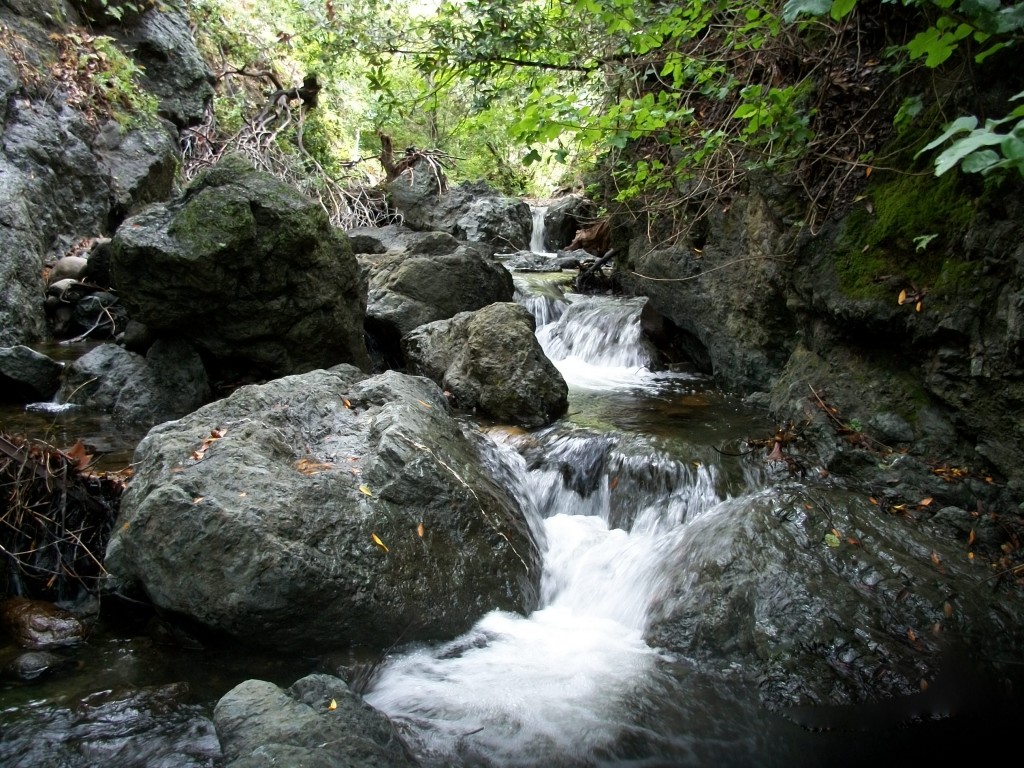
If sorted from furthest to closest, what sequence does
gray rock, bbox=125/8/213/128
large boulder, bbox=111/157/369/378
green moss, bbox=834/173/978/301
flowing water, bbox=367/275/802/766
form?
1. gray rock, bbox=125/8/213/128
2. large boulder, bbox=111/157/369/378
3. green moss, bbox=834/173/978/301
4. flowing water, bbox=367/275/802/766

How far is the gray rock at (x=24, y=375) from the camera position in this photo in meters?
6.38

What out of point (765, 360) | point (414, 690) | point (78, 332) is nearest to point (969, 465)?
point (765, 360)

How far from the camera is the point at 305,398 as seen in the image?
183 inches

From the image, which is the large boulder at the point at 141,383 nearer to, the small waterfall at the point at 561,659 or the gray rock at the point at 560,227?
the small waterfall at the point at 561,659

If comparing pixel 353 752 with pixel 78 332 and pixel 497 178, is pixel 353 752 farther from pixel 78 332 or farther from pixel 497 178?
pixel 497 178

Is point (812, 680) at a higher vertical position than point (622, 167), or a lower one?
lower

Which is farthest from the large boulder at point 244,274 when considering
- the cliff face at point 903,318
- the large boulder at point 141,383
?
the cliff face at point 903,318

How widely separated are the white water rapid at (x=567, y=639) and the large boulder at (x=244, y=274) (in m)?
2.56

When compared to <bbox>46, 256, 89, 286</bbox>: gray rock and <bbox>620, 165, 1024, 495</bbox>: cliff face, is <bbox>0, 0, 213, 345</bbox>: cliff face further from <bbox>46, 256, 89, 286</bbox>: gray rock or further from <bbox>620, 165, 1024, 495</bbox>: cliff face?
<bbox>620, 165, 1024, 495</bbox>: cliff face

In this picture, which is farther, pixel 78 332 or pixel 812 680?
pixel 78 332

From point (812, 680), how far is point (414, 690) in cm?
197

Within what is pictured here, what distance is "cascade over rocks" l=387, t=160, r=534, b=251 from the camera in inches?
602

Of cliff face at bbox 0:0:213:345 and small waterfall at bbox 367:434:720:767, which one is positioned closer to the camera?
small waterfall at bbox 367:434:720:767

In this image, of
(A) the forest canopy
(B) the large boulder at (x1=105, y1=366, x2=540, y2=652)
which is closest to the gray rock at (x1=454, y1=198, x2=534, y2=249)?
(A) the forest canopy
